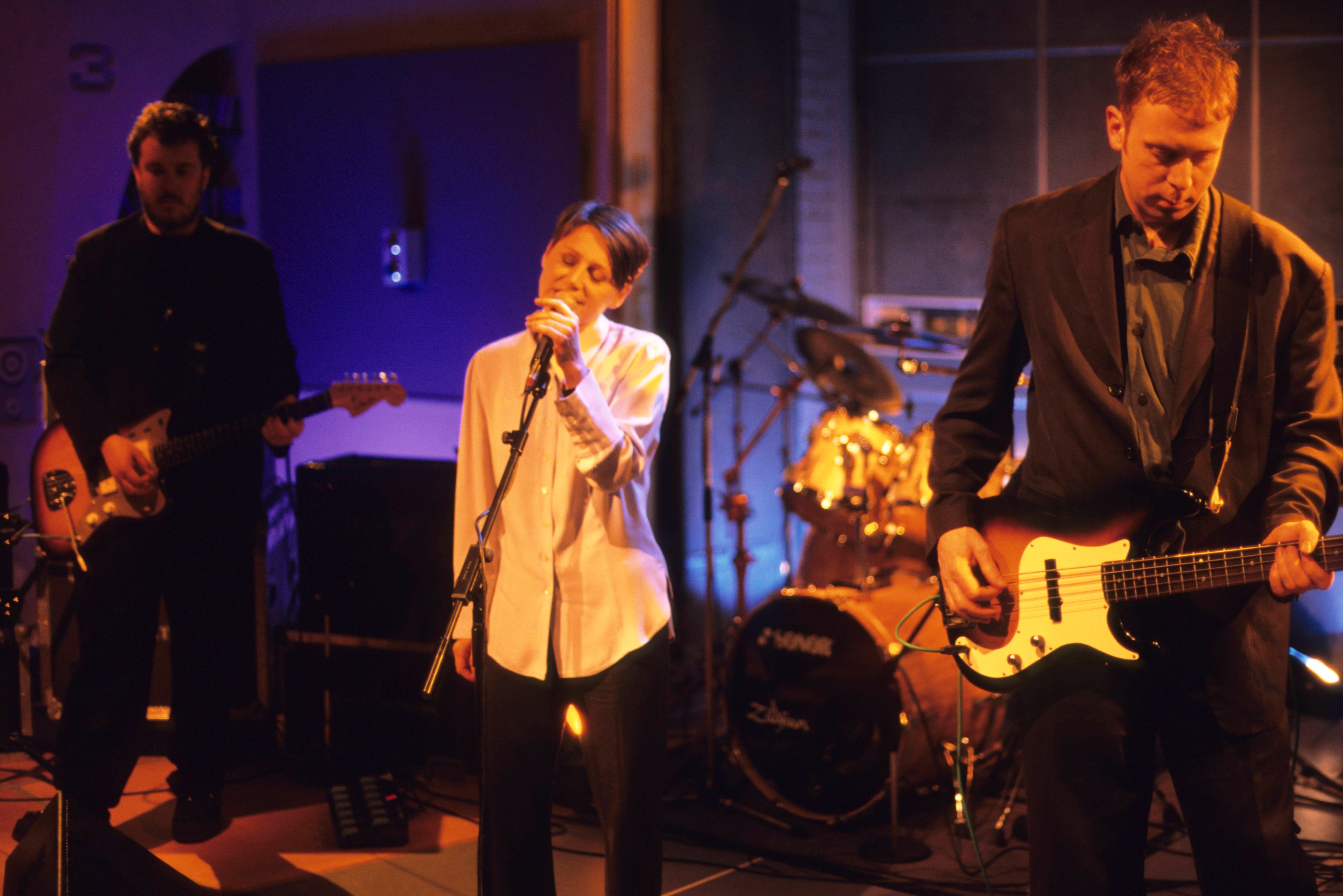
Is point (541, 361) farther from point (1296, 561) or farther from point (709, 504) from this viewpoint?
point (709, 504)

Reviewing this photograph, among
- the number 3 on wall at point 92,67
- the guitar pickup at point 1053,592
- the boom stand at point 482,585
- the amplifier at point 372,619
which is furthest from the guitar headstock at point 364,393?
the number 3 on wall at point 92,67

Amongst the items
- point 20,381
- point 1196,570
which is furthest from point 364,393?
point 1196,570

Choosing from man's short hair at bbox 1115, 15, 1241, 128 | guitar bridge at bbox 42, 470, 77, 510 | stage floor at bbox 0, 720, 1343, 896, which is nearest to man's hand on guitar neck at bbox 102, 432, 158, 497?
guitar bridge at bbox 42, 470, 77, 510

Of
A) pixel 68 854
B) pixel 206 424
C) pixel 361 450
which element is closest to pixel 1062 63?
pixel 361 450

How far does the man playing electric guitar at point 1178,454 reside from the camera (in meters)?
2.04

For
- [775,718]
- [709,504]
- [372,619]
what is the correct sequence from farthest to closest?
[372,619] < [709,504] < [775,718]

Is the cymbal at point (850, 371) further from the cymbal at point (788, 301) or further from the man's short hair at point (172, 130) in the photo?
the man's short hair at point (172, 130)

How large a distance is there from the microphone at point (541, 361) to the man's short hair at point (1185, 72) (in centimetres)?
108

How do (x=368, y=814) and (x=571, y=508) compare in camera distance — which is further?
(x=368, y=814)

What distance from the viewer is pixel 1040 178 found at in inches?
266

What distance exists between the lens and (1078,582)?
221 cm

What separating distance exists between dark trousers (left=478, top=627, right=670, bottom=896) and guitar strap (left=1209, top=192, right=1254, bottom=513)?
1.18 metres

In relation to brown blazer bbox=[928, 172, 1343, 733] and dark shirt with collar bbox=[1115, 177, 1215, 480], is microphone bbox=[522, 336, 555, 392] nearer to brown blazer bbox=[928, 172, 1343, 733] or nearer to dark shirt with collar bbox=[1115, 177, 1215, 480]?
brown blazer bbox=[928, 172, 1343, 733]

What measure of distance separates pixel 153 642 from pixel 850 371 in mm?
2744
